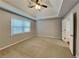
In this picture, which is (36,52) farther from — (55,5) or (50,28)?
(50,28)

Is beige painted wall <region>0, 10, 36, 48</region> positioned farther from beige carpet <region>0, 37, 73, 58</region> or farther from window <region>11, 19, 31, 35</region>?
beige carpet <region>0, 37, 73, 58</region>

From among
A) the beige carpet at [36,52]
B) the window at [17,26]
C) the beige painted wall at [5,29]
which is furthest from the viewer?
the window at [17,26]

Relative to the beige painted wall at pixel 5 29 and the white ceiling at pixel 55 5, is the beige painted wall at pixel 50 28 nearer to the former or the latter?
the white ceiling at pixel 55 5

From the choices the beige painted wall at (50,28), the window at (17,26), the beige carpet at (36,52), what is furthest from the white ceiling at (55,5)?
the beige carpet at (36,52)

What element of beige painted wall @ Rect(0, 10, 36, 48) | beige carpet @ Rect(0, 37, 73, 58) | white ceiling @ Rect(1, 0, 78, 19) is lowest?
beige carpet @ Rect(0, 37, 73, 58)

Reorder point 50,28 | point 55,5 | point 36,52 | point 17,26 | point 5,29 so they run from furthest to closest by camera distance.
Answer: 1. point 50,28
2. point 17,26
3. point 55,5
4. point 5,29
5. point 36,52

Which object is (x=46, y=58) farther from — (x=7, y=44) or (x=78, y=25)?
(x=7, y=44)

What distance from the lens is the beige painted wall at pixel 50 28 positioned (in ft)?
26.9

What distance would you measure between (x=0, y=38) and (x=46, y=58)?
2.50 m

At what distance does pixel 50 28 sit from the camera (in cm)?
895

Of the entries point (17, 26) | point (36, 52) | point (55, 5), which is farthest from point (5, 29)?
point (55, 5)

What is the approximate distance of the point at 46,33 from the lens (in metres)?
9.29

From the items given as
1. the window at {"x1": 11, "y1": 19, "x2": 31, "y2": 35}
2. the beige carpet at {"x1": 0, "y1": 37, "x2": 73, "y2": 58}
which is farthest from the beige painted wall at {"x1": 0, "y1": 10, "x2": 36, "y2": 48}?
the beige carpet at {"x1": 0, "y1": 37, "x2": 73, "y2": 58}

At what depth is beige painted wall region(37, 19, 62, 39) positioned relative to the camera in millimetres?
8195
